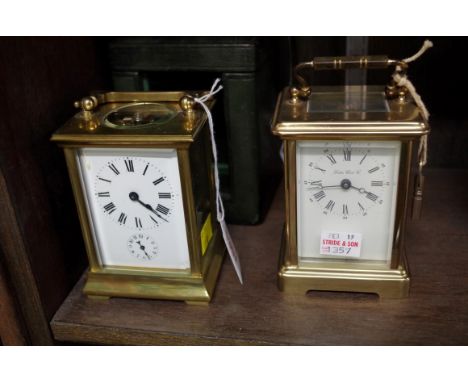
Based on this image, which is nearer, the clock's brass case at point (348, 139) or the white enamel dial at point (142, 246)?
the clock's brass case at point (348, 139)

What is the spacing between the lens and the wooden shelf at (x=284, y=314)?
0.78 m

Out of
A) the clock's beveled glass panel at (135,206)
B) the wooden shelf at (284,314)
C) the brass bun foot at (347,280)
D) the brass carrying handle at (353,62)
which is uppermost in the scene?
the brass carrying handle at (353,62)

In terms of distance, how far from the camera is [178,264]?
855 millimetres

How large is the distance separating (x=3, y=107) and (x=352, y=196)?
A: 1.62 feet

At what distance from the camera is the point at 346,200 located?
80 centimetres

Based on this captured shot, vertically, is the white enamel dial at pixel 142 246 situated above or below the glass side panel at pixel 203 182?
below

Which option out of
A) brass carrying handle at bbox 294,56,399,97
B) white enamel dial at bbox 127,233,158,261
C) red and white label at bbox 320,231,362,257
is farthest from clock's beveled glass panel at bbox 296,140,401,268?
white enamel dial at bbox 127,233,158,261

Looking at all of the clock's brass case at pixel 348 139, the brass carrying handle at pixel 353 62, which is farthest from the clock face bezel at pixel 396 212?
the brass carrying handle at pixel 353 62

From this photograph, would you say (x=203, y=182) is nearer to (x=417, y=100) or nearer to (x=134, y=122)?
(x=134, y=122)

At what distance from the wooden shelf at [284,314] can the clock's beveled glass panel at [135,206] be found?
0.08m

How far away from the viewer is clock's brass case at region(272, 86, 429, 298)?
724 millimetres

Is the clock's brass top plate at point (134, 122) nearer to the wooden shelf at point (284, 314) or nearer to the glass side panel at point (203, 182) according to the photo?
the glass side panel at point (203, 182)

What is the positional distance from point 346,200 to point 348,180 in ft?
0.11

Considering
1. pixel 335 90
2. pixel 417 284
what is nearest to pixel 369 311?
pixel 417 284
